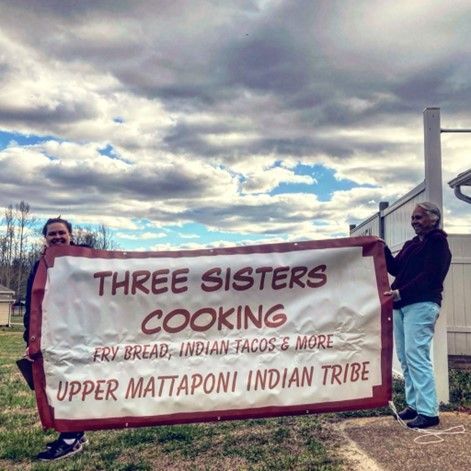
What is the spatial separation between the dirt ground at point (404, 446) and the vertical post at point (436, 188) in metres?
0.63

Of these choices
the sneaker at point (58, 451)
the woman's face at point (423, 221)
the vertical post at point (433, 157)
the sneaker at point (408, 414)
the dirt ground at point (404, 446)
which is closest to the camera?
the dirt ground at point (404, 446)

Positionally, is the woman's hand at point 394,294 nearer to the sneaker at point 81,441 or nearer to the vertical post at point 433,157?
the vertical post at point 433,157

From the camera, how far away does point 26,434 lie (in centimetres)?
528

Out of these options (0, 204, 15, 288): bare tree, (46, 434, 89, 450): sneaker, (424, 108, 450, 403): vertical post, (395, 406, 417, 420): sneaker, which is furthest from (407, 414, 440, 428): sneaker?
(0, 204, 15, 288): bare tree

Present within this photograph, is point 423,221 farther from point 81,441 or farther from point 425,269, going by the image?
point 81,441

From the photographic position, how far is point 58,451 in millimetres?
4480

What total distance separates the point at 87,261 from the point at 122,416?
4.06ft

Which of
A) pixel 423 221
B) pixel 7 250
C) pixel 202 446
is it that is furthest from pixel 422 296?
pixel 7 250

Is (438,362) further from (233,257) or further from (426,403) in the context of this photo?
(233,257)

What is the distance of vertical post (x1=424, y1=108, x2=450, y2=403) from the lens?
576 cm

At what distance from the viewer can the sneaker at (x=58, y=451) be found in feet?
14.6

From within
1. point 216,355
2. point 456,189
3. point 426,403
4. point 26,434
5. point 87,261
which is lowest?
point 26,434

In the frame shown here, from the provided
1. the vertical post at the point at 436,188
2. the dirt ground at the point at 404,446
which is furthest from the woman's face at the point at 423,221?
the dirt ground at the point at 404,446

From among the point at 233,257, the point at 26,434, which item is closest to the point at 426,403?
the point at 233,257
